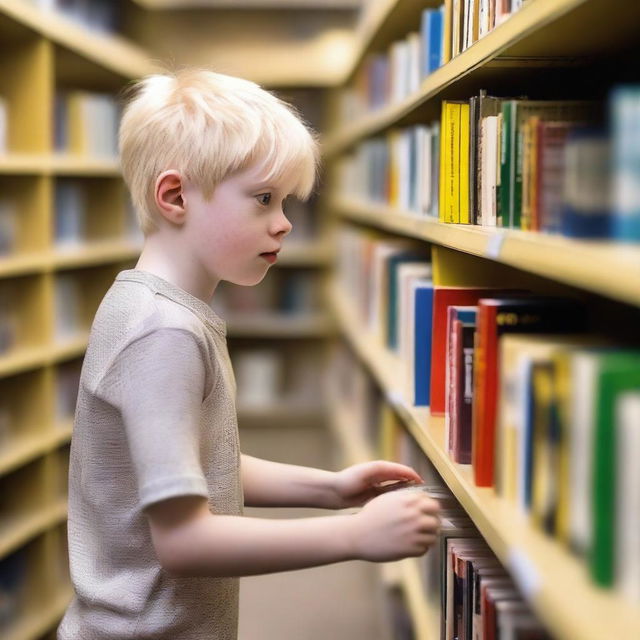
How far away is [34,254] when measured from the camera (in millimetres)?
3422

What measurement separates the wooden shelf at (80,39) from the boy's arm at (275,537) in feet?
4.72

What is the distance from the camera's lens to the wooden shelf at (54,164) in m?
3.10

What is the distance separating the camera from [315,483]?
1.64m

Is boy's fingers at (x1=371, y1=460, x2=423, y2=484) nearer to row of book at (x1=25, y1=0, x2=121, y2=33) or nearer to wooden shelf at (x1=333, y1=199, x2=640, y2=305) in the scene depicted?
wooden shelf at (x1=333, y1=199, x2=640, y2=305)

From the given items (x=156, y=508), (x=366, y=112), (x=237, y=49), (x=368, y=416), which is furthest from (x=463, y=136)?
(x=237, y=49)

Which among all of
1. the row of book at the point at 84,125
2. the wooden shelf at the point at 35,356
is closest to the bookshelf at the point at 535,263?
the wooden shelf at the point at 35,356

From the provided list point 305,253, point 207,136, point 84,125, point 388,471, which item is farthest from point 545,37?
point 305,253

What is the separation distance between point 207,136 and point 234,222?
5.2 inches

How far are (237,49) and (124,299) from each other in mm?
5189

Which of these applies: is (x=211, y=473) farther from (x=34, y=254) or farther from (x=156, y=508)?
(x=34, y=254)

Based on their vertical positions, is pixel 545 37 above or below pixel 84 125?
below

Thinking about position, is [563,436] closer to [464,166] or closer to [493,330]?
[493,330]

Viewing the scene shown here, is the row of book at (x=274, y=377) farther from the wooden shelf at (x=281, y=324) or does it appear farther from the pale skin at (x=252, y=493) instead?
the pale skin at (x=252, y=493)

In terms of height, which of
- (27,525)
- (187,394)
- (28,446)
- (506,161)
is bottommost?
(27,525)
